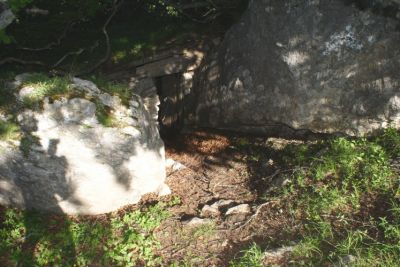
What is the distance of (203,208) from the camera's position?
6.40 m

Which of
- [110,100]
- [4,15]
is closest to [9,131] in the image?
[110,100]

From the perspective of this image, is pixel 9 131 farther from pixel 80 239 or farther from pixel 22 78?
pixel 80 239

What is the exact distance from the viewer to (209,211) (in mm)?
6332

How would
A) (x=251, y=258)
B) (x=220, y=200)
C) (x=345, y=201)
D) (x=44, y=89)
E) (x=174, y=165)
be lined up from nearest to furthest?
1. (x=251, y=258)
2. (x=345, y=201)
3. (x=44, y=89)
4. (x=220, y=200)
5. (x=174, y=165)

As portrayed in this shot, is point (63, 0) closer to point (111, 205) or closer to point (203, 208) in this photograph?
point (111, 205)

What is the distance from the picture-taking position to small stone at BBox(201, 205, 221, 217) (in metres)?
6.26

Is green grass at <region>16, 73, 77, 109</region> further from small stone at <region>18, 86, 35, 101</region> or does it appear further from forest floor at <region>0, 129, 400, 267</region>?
forest floor at <region>0, 129, 400, 267</region>

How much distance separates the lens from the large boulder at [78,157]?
232 inches

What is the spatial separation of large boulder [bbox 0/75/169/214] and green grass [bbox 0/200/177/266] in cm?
29

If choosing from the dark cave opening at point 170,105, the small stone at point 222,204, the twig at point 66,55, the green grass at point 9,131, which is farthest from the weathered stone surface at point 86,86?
the dark cave opening at point 170,105

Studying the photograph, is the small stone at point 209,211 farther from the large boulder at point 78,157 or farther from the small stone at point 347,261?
the small stone at point 347,261

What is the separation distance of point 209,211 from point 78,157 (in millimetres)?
2290

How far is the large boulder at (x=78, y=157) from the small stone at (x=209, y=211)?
3.66ft

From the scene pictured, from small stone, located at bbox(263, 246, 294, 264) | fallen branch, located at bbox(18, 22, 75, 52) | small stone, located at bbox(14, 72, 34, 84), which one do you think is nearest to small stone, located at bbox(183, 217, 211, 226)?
small stone, located at bbox(263, 246, 294, 264)
